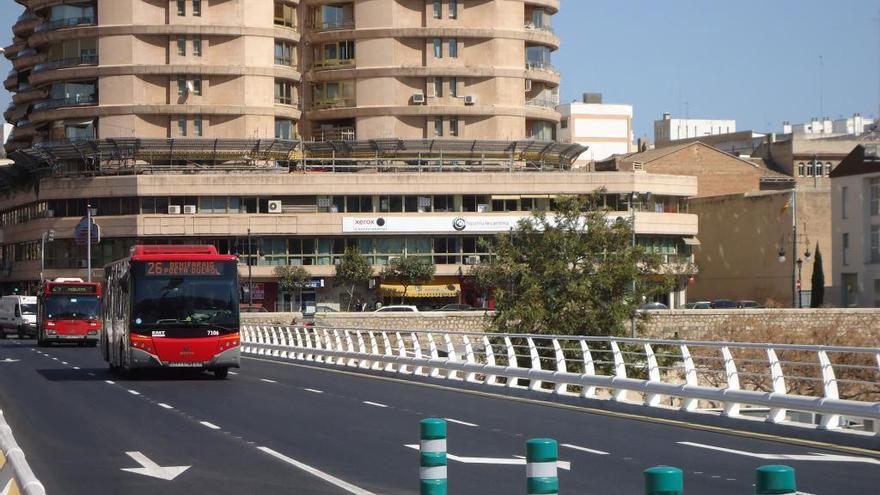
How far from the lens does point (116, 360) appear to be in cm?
3919

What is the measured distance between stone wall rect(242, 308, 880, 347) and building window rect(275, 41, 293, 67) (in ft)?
78.9

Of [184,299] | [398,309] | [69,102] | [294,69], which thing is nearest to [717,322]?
[398,309]

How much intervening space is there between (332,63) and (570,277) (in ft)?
156

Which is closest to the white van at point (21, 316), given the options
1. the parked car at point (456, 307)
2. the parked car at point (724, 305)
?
the parked car at point (456, 307)

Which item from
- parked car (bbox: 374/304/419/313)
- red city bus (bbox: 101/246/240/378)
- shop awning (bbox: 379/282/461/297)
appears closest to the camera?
red city bus (bbox: 101/246/240/378)

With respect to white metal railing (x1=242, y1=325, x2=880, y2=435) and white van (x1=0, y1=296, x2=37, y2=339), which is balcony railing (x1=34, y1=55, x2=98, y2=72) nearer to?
white van (x1=0, y1=296, x2=37, y2=339)

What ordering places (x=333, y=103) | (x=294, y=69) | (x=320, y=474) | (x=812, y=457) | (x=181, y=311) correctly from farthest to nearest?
(x=333, y=103) → (x=294, y=69) → (x=181, y=311) → (x=812, y=457) → (x=320, y=474)

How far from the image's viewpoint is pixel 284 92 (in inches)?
4077

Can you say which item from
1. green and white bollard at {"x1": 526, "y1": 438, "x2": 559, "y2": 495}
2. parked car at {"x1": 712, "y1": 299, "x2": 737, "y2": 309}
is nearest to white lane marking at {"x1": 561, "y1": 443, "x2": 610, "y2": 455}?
green and white bollard at {"x1": 526, "y1": 438, "x2": 559, "y2": 495}

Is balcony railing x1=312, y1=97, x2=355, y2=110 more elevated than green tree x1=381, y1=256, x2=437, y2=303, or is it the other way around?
balcony railing x1=312, y1=97, x2=355, y2=110

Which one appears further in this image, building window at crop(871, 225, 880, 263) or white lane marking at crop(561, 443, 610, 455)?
building window at crop(871, 225, 880, 263)

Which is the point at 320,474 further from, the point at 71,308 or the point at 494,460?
the point at 71,308

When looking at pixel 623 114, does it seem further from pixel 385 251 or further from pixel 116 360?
pixel 116 360

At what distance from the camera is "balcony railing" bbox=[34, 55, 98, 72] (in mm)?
100875
